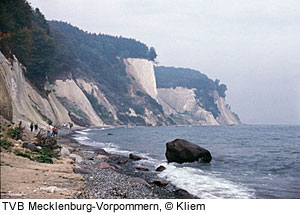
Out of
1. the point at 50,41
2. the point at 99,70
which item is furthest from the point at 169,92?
the point at 50,41

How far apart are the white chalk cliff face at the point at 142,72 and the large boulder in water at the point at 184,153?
121587 millimetres

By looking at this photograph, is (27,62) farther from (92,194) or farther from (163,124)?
(163,124)

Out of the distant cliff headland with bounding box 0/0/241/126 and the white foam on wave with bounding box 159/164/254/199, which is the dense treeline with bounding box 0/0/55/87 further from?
the white foam on wave with bounding box 159/164/254/199

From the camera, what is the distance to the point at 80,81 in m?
97.2

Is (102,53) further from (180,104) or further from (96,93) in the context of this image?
(96,93)

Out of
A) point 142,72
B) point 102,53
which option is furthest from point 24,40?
point 102,53

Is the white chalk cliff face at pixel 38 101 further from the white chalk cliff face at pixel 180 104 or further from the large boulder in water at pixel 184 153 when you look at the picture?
the white chalk cliff face at pixel 180 104

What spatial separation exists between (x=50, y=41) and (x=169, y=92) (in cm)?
12732

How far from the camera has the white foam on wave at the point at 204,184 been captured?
12.2 metres

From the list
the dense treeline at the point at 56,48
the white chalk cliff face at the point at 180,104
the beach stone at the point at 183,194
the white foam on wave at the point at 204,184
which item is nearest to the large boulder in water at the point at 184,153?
the white foam on wave at the point at 204,184

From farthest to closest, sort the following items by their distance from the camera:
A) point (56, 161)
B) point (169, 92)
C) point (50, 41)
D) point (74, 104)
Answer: point (169, 92)
point (74, 104)
point (50, 41)
point (56, 161)

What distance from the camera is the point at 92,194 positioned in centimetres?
905

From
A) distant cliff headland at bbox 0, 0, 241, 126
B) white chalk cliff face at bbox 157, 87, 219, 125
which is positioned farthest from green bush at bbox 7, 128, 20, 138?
white chalk cliff face at bbox 157, 87, 219, 125
